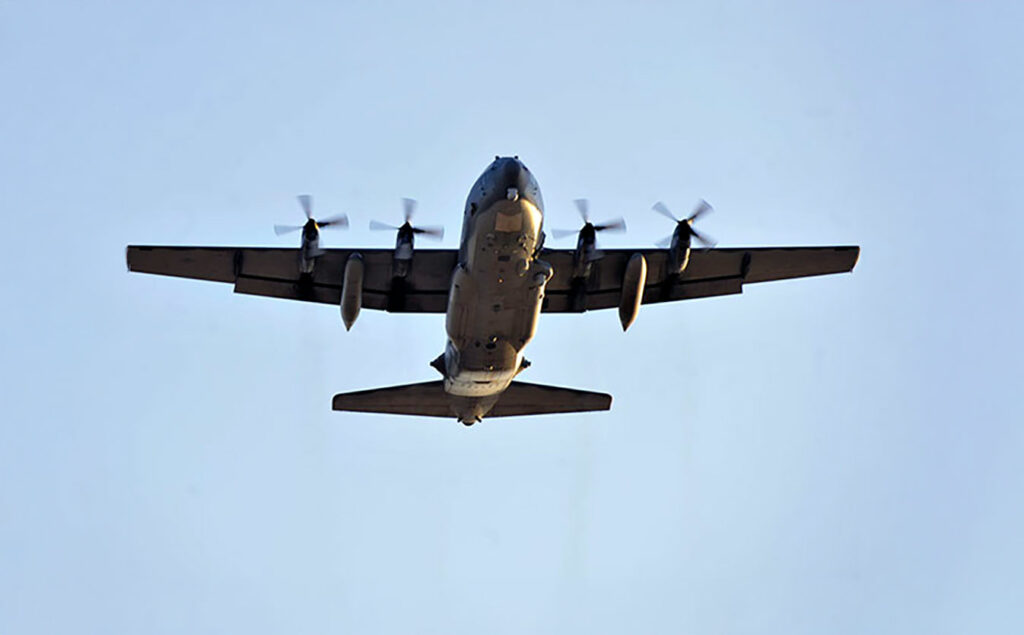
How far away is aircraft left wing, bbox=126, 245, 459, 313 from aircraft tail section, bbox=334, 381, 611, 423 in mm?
2198

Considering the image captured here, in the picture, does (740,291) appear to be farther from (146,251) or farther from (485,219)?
(146,251)

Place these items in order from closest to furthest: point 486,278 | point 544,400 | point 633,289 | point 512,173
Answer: point 512,173 → point 486,278 → point 633,289 → point 544,400

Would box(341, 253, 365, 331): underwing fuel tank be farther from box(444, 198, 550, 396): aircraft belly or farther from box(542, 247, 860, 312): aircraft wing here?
box(542, 247, 860, 312): aircraft wing

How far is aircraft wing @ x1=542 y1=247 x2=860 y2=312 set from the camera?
30312 mm

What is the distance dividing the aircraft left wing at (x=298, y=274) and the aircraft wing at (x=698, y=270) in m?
2.88

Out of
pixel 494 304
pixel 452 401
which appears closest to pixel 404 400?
pixel 452 401

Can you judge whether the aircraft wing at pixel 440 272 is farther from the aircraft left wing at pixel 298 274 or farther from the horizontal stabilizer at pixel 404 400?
the horizontal stabilizer at pixel 404 400

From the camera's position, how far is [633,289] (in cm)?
2834

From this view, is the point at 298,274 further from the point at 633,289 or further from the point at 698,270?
the point at 698,270

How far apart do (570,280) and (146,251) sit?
1046 centimetres

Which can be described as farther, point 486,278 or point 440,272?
point 440,272

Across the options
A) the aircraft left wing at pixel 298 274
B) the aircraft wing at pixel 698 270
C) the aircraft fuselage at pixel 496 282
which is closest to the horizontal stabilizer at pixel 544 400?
the aircraft fuselage at pixel 496 282

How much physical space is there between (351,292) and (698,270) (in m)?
9.10

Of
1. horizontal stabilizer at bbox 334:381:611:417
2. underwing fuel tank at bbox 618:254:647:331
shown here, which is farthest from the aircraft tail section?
underwing fuel tank at bbox 618:254:647:331
